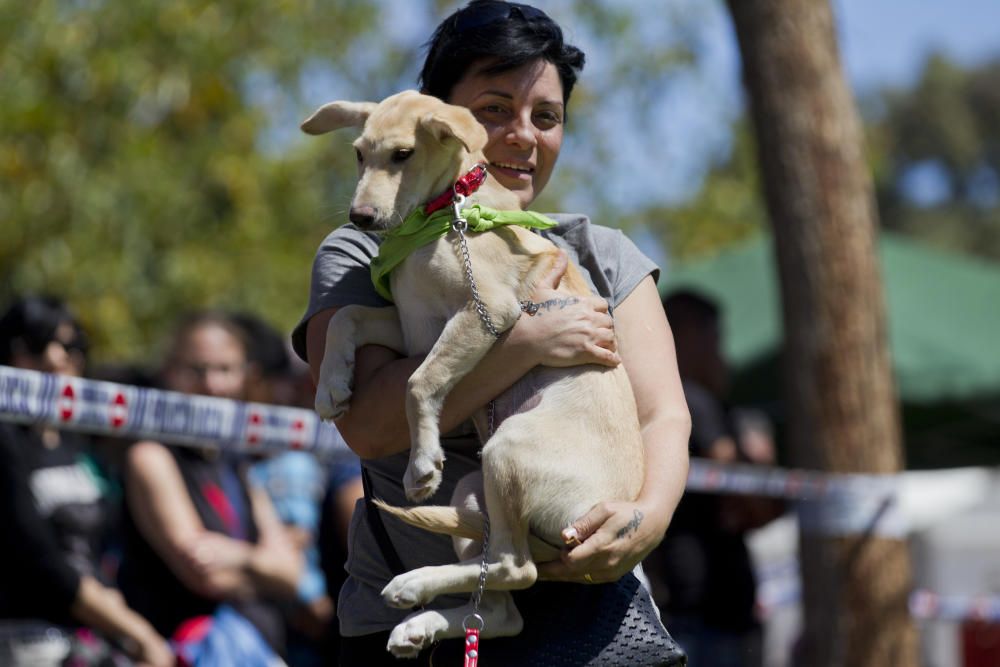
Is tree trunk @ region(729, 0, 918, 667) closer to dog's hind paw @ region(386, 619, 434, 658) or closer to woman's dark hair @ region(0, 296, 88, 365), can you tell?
woman's dark hair @ region(0, 296, 88, 365)

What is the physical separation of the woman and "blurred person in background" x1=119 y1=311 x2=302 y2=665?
81.5 inches

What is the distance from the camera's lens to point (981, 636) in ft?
27.2

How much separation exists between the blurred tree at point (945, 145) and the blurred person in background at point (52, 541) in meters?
41.3

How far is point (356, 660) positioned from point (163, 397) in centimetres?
181

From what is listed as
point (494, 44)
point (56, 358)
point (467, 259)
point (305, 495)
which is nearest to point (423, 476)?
point (467, 259)

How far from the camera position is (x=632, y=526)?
2344 mm

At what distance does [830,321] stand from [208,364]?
3020mm

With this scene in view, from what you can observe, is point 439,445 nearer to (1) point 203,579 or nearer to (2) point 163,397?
(2) point 163,397

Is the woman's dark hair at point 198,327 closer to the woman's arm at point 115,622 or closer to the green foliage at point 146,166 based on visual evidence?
the woman's arm at point 115,622

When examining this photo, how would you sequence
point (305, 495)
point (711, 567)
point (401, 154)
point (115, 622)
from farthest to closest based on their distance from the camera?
point (305, 495) → point (711, 567) → point (115, 622) → point (401, 154)

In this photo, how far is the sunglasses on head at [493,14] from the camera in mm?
2842

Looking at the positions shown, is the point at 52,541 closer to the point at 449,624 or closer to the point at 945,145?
the point at 449,624

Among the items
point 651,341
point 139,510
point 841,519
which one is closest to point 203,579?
point 139,510

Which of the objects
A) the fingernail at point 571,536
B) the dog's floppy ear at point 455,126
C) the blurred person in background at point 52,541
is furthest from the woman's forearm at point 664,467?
the blurred person in background at point 52,541
